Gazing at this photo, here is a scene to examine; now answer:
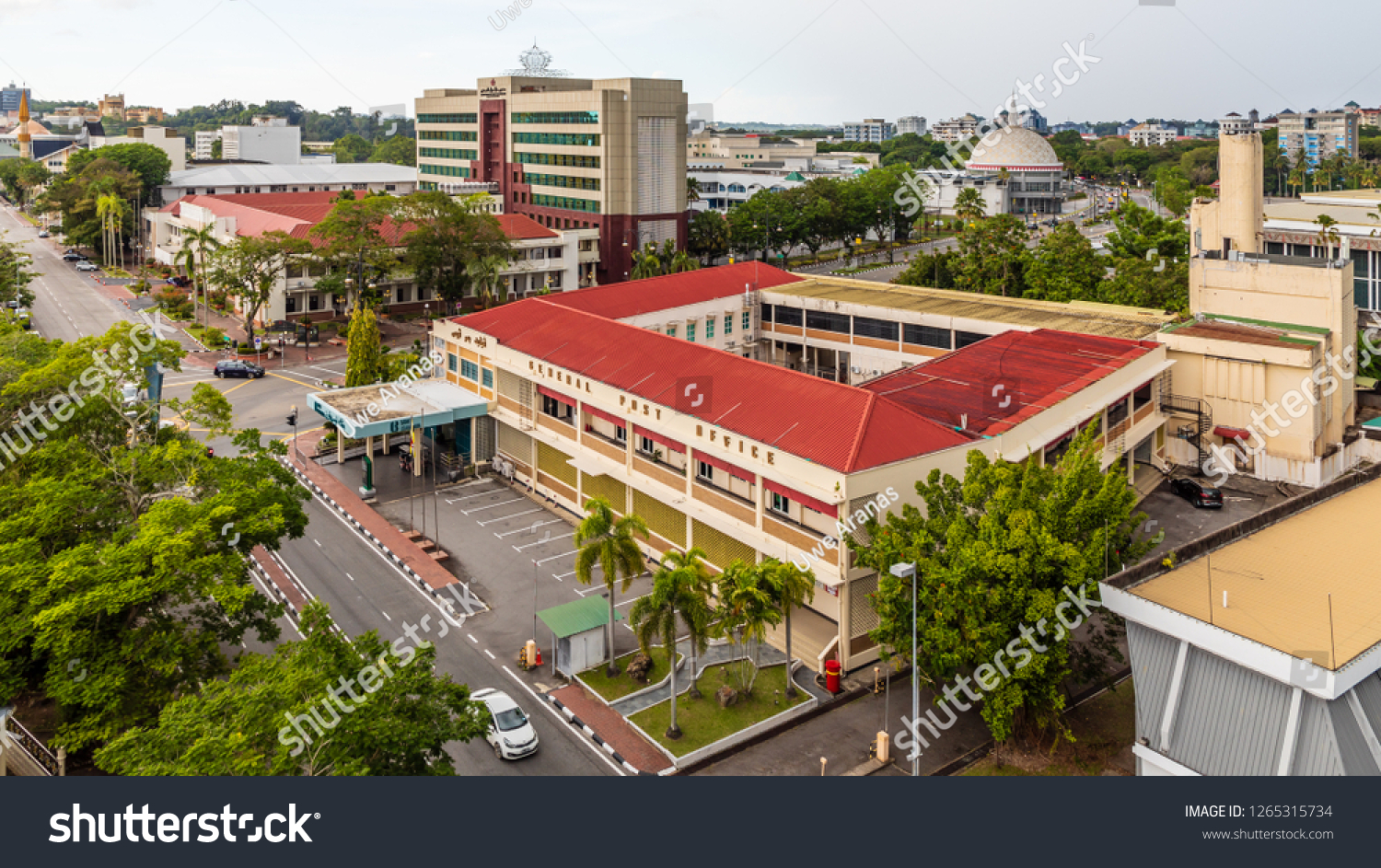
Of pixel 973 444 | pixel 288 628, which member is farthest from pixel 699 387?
pixel 288 628

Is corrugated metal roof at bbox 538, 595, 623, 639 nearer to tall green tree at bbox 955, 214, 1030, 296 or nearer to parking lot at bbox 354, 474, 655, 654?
parking lot at bbox 354, 474, 655, 654

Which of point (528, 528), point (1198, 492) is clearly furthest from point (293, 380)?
point (1198, 492)

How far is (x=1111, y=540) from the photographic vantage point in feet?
84.6

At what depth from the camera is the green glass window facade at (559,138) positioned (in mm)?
98125

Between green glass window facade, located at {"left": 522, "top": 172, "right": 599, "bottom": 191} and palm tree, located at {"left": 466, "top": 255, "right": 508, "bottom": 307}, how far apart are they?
67.0ft

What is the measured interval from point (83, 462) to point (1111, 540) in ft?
92.0

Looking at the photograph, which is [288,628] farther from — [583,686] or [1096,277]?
[1096,277]

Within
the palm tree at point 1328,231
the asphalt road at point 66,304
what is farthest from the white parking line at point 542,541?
the palm tree at point 1328,231

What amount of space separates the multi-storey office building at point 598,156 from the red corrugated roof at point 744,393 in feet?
167

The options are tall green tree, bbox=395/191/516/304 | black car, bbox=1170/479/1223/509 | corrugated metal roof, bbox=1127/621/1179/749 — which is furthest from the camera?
tall green tree, bbox=395/191/516/304

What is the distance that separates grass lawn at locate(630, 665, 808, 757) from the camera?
91.6ft

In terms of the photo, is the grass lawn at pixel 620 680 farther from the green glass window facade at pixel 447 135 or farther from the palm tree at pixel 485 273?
the green glass window facade at pixel 447 135

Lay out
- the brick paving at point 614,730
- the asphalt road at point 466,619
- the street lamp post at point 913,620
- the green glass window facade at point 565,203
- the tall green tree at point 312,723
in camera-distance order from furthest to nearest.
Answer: the green glass window facade at point 565,203, the asphalt road at point 466,619, the brick paving at point 614,730, the street lamp post at point 913,620, the tall green tree at point 312,723

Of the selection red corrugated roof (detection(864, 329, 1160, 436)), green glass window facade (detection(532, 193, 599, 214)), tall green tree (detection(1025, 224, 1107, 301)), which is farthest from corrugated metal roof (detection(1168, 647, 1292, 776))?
green glass window facade (detection(532, 193, 599, 214))
